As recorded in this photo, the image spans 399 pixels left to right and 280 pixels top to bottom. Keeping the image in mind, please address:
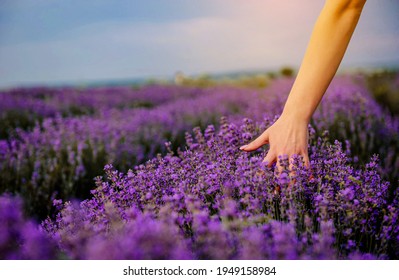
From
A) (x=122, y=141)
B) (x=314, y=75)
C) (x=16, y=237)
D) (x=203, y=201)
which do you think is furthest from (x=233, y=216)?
(x=122, y=141)

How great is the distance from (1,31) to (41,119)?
5.53ft

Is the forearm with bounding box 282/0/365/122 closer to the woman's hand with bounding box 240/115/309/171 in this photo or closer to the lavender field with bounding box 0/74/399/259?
the woman's hand with bounding box 240/115/309/171

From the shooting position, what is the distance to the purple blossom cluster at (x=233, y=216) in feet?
4.24

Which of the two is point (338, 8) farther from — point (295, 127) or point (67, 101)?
point (67, 101)

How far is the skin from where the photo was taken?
74.0 inches

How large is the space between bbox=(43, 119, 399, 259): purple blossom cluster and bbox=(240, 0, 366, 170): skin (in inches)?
5.3

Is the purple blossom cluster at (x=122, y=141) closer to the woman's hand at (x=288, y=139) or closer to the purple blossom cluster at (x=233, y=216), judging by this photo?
the woman's hand at (x=288, y=139)

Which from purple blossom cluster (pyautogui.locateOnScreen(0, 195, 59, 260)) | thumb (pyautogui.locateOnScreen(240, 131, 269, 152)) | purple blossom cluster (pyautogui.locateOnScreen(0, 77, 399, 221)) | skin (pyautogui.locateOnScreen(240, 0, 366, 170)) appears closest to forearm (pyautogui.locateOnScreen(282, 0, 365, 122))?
skin (pyautogui.locateOnScreen(240, 0, 366, 170))

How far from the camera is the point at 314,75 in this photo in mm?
1903

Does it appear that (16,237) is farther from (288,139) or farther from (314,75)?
(314,75)

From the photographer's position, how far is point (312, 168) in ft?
6.01

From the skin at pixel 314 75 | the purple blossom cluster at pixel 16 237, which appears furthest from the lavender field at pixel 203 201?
the skin at pixel 314 75
